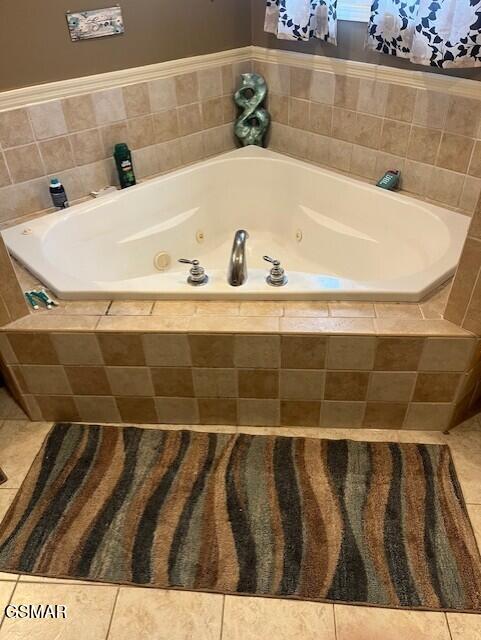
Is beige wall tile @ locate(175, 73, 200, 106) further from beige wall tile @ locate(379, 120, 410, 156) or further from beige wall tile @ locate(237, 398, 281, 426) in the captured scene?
beige wall tile @ locate(237, 398, 281, 426)

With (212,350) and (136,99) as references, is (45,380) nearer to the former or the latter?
(212,350)

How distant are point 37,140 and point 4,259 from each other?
0.67 m

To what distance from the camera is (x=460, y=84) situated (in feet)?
5.51

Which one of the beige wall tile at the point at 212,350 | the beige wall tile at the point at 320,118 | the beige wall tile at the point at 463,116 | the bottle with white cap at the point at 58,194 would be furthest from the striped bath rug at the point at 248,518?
the beige wall tile at the point at 320,118

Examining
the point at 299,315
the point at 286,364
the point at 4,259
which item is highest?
the point at 4,259

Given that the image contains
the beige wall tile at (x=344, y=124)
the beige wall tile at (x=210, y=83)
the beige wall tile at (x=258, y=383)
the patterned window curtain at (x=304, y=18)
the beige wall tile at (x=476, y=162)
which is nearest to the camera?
the beige wall tile at (x=258, y=383)

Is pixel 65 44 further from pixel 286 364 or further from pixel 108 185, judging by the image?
pixel 286 364

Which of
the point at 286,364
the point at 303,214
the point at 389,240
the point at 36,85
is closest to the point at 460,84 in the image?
the point at 389,240

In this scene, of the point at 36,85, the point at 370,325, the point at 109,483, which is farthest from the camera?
the point at 36,85

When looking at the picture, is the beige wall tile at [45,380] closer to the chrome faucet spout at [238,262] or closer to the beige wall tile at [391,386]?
the chrome faucet spout at [238,262]

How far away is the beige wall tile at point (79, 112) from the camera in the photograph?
6.16 feet

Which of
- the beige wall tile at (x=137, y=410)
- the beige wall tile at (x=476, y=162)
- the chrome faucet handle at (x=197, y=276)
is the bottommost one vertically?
the beige wall tile at (x=137, y=410)

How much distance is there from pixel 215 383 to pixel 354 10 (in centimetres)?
146

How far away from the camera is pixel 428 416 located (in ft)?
5.22
